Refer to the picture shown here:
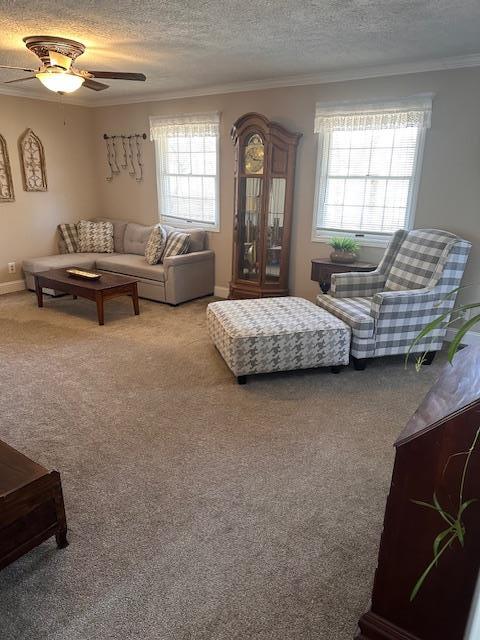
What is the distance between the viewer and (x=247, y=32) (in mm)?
3004

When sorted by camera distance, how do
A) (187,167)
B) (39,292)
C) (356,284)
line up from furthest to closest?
(187,167) < (39,292) < (356,284)

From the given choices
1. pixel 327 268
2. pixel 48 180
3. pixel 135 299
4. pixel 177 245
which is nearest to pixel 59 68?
pixel 135 299

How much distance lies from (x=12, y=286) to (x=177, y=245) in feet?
7.32

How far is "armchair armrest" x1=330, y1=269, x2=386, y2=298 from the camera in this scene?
395cm

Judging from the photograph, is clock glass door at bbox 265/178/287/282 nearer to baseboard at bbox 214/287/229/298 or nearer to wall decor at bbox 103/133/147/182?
baseboard at bbox 214/287/229/298

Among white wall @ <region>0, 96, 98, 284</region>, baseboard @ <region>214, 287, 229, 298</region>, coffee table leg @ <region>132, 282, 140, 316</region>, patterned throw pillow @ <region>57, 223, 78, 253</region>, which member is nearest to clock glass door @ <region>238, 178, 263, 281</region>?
baseboard @ <region>214, 287, 229, 298</region>

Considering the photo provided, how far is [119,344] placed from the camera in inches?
155

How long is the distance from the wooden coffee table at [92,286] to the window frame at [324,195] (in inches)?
81.1

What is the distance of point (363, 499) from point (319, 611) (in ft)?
2.13

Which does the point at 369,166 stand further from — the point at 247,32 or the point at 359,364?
the point at 359,364

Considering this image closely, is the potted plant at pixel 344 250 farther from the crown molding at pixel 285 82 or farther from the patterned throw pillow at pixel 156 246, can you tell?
the patterned throw pillow at pixel 156 246

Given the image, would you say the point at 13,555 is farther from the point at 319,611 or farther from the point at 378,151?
the point at 378,151

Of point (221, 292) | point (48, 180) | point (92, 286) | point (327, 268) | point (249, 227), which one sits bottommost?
point (221, 292)

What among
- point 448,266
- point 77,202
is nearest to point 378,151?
point 448,266
